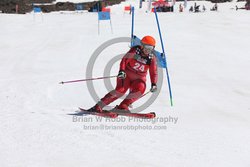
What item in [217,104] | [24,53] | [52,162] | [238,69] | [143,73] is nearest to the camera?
[52,162]

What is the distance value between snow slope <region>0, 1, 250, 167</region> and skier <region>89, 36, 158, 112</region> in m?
0.58

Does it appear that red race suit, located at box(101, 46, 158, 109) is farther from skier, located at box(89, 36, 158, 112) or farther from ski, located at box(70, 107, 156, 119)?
ski, located at box(70, 107, 156, 119)

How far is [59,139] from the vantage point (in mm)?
5121

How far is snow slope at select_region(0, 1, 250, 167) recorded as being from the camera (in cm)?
476

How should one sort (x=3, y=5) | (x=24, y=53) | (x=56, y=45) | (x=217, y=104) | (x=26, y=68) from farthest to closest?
(x=3, y=5) < (x=56, y=45) < (x=24, y=53) < (x=26, y=68) < (x=217, y=104)

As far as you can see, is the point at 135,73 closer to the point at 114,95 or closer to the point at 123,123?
the point at 114,95

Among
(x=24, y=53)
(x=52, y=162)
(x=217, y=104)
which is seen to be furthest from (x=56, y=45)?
(x=52, y=162)

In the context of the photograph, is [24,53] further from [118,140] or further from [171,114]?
[118,140]

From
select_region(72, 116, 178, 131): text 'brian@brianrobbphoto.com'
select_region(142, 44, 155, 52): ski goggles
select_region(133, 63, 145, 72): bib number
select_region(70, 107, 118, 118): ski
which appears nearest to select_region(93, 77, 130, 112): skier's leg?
select_region(70, 107, 118, 118): ski

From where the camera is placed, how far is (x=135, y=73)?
6.96m

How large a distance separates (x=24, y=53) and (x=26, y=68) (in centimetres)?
316

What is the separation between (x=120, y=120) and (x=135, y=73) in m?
1.09

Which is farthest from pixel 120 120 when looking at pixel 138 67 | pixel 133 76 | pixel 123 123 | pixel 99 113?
pixel 138 67

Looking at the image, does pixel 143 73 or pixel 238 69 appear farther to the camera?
pixel 238 69
